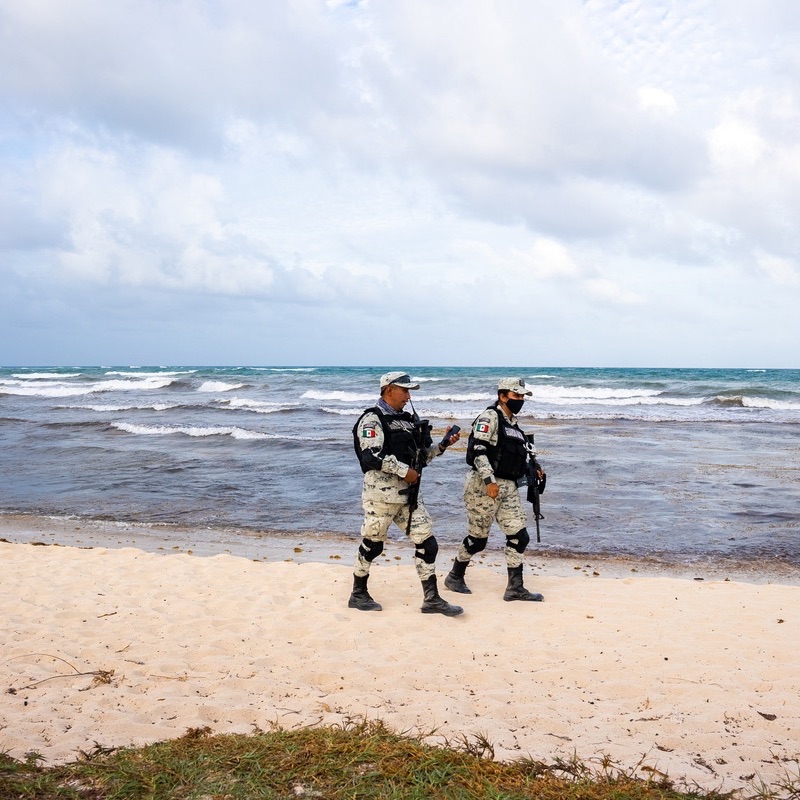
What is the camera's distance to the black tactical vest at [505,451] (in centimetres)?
645

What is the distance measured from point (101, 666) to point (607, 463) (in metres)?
13.5

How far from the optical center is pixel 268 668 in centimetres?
482

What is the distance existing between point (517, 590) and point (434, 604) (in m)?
0.96

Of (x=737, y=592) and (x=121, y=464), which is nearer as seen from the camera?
(x=737, y=592)

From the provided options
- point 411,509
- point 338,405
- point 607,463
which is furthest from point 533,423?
point 411,509

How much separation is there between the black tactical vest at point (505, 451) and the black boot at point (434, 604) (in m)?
1.20

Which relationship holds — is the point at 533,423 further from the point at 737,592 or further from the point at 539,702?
the point at 539,702

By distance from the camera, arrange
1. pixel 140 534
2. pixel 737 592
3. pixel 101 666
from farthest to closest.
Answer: pixel 140 534, pixel 737 592, pixel 101 666

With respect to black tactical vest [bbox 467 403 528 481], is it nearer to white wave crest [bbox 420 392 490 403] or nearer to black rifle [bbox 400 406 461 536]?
black rifle [bbox 400 406 461 536]

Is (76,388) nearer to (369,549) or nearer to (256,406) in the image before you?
(256,406)

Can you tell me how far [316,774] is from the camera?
3184mm

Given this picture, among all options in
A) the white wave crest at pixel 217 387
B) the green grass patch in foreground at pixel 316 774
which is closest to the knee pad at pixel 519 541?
the green grass patch in foreground at pixel 316 774

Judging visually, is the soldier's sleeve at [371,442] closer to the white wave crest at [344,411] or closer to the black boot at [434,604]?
the black boot at [434,604]

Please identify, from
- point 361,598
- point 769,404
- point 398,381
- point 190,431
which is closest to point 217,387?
point 190,431
